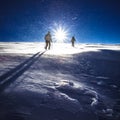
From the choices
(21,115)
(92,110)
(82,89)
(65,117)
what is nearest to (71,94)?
(82,89)

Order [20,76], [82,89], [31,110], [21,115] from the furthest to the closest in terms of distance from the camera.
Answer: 1. [20,76]
2. [82,89]
3. [31,110]
4. [21,115]

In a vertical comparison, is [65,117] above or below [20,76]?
below

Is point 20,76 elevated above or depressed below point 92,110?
→ above

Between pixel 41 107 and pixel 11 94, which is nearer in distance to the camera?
pixel 41 107

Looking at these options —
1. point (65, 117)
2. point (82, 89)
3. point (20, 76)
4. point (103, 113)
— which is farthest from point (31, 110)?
point (20, 76)

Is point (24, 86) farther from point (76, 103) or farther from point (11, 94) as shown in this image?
point (76, 103)

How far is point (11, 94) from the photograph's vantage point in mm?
6090

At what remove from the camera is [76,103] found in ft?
20.1

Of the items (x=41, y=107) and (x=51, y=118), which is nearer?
(x=51, y=118)

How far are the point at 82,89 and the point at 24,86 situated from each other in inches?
83.0

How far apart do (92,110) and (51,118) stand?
1334 millimetres

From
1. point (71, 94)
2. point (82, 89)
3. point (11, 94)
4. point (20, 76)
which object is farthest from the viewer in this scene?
point (20, 76)

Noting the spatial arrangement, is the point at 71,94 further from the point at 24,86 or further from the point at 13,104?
the point at 13,104

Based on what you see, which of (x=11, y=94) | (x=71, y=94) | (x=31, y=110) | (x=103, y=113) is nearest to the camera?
(x=31, y=110)
